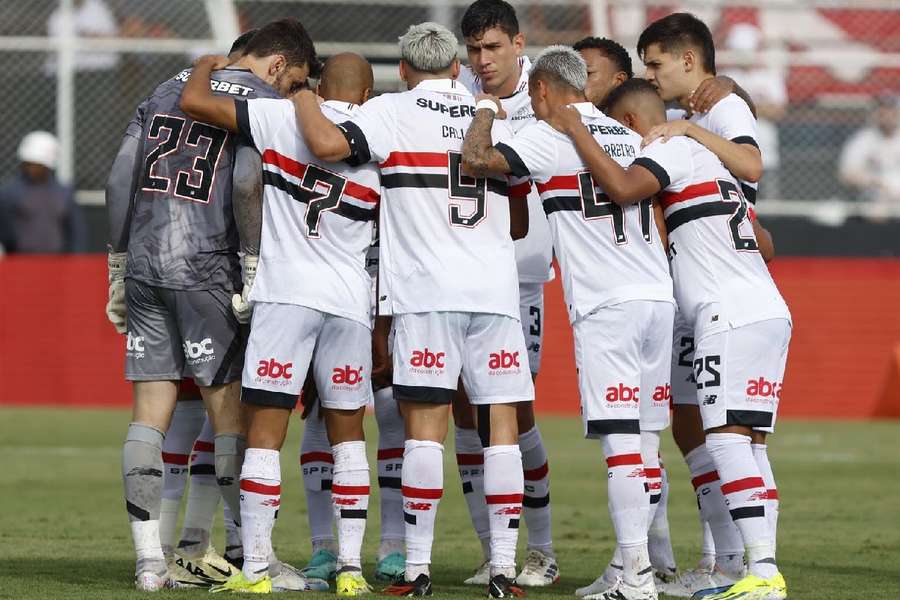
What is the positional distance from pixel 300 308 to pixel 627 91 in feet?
6.15

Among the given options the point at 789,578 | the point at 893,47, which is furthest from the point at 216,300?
the point at 893,47

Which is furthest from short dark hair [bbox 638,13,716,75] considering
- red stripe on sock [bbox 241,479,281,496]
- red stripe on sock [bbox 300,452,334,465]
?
red stripe on sock [bbox 241,479,281,496]

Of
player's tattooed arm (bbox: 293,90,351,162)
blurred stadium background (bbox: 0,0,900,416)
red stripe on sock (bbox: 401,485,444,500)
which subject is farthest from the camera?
blurred stadium background (bbox: 0,0,900,416)

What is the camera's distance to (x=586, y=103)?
7.23 meters

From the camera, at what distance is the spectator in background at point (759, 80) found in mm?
18703

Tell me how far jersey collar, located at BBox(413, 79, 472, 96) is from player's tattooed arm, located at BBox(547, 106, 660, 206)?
53 cm

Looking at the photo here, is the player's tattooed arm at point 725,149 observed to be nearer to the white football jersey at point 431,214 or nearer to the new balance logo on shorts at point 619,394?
the white football jersey at point 431,214

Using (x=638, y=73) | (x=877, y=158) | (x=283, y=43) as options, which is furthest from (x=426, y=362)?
(x=877, y=158)

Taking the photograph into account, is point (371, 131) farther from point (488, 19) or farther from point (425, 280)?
point (488, 19)

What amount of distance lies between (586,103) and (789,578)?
2608 millimetres

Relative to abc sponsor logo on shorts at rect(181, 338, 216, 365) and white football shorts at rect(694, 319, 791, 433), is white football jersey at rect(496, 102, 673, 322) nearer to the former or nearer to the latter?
white football shorts at rect(694, 319, 791, 433)

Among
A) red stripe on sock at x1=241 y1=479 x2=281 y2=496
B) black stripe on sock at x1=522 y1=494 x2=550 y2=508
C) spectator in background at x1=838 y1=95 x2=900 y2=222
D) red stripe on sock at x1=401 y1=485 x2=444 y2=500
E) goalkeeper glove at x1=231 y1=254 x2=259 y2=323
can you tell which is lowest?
black stripe on sock at x1=522 y1=494 x2=550 y2=508

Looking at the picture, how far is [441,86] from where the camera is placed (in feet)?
23.7

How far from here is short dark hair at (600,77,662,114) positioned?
7465 millimetres
